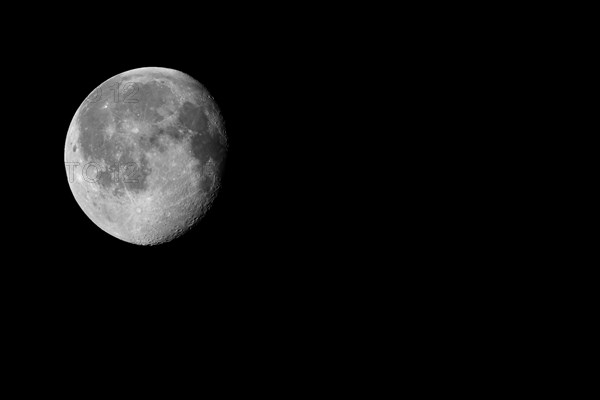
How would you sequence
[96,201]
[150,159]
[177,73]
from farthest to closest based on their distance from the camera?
[177,73] → [96,201] → [150,159]

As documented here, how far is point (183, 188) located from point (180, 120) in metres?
0.64

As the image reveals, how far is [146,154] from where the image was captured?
3953 mm

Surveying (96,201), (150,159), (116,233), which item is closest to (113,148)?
(150,159)

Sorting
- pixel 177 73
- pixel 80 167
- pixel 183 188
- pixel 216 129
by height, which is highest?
pixel 177 73

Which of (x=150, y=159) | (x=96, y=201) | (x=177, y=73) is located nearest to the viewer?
(x=150, y=159)

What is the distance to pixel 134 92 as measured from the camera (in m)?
4.12

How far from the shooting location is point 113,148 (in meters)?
3.97

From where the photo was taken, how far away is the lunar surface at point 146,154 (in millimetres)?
3979

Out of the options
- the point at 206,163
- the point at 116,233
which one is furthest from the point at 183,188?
the point at 116,233

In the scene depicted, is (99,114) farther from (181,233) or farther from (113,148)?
(181,233)

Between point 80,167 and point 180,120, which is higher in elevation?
point 80,167

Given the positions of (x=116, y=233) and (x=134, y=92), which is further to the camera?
(x=116, y=233)

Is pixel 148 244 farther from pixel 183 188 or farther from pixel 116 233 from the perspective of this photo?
pixel 183 188

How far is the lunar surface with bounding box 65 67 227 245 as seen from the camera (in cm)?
398
